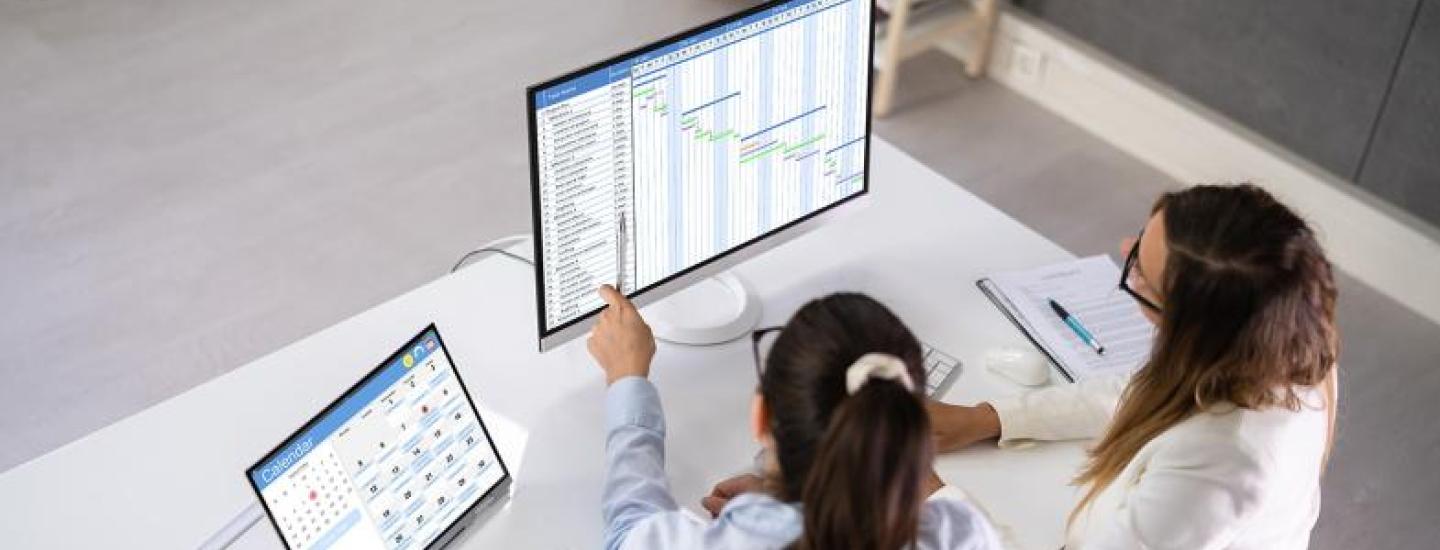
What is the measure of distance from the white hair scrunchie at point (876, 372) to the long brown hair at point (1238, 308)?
43 centimetres

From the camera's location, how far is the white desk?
1.86 metres

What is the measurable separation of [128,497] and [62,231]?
1885 mm

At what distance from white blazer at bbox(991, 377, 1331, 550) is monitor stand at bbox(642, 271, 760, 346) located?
22.7 inches

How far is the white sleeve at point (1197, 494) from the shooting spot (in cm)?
174

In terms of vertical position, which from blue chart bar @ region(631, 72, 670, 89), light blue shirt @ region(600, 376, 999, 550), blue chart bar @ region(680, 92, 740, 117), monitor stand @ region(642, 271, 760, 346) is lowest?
monitor stand @ region(642, 271, 760, 346)

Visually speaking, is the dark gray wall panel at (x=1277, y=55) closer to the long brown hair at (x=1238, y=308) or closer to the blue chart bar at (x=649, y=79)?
the long brown hair at (x=1238, y=308)

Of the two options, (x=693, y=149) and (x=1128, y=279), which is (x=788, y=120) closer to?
(x=693, y=149)

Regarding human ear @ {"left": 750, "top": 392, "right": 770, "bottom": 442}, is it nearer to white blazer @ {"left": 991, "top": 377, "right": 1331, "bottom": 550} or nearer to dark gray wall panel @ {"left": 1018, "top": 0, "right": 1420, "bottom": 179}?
white blazer @ {"left": 991, "top": 377, "right": 1331, "bottom": 550}

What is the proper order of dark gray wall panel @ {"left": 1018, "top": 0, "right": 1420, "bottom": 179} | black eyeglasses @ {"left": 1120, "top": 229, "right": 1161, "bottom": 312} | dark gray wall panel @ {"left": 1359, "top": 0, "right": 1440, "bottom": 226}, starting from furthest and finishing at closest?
dark gray wall panel @ {"left": 1018, "top": 0, "right": 1420, "bottom": 179} < dark gray wall panel @ {"left": 1359, "top": 0, "right": 1440, "bottom": 226} < black eyeglasses @ {"left": 1120, "top": 229, "right": 1161, "bottom": 312}

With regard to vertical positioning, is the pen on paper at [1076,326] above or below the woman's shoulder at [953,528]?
below

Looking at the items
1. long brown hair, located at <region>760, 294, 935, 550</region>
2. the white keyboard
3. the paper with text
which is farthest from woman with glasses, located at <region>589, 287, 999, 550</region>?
the paper with text

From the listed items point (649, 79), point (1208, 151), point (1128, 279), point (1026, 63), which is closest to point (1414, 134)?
point (1208, 151)

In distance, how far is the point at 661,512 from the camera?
5.72ft

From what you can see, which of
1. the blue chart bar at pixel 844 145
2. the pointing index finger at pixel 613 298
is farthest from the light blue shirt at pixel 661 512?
the blue chart bar at pixel 844 145
